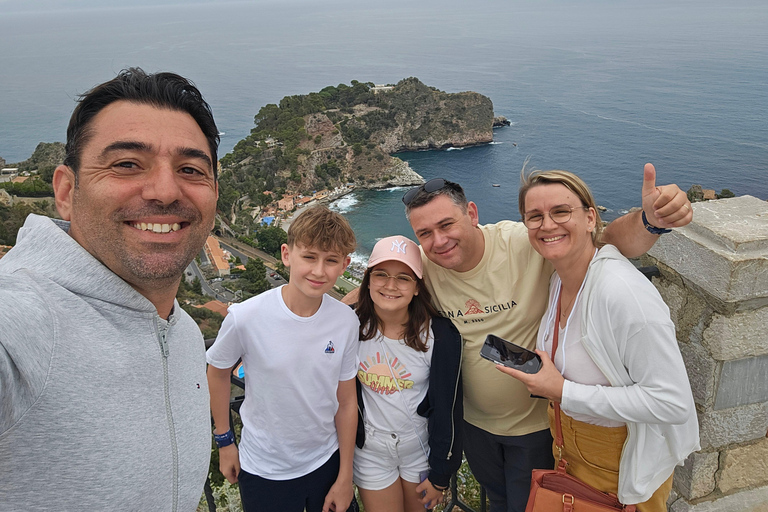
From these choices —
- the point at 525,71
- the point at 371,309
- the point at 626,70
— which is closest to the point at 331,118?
the point at 525,71

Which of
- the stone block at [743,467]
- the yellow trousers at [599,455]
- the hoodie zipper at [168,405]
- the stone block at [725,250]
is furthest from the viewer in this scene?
the stone block at [743,467]

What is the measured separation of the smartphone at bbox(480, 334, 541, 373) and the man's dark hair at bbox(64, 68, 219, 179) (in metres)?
1.30

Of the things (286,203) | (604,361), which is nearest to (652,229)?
(604,361)

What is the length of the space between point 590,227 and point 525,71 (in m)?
108

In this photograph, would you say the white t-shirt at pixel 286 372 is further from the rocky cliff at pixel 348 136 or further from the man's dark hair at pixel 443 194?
the rocky cliff at pixel 348 136

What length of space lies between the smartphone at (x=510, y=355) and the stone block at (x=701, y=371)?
84 cm

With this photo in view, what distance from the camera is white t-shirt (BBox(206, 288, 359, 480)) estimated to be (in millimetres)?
1943

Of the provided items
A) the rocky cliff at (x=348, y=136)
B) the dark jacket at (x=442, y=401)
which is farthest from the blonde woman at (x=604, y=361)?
the rocky cliff at (x=348, y=136)

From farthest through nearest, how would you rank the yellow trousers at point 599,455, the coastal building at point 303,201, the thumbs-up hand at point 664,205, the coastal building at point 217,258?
the coastal building at point 303,201 < the coastal building at point 217,258 < the yellow trousers at point 599,455 < the thumbs-up hand at point 664,205

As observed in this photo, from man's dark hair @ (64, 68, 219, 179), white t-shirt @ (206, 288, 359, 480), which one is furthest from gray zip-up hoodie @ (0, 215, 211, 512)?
white t-shirt @ (206, 288, 359, 480)

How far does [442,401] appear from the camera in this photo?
2047mm

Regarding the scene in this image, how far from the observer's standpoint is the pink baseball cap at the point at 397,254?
205 centimetres

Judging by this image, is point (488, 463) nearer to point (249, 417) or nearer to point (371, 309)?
point (371, 309)

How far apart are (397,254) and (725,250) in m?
1.29
